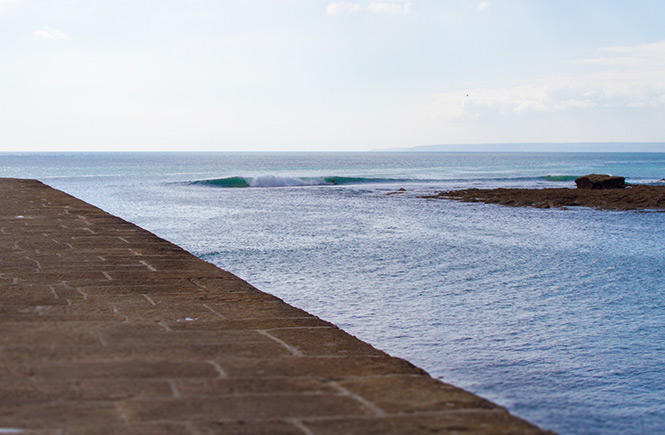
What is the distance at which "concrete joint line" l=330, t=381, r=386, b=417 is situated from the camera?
7.60 ft

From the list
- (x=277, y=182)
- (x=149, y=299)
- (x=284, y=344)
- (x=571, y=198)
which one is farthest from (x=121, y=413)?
(x=277, y=182)

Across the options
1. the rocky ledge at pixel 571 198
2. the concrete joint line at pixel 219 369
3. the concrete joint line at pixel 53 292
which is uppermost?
the concrete joint line at pixel 53 292

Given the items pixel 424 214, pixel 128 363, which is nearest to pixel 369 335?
pixel 128 363

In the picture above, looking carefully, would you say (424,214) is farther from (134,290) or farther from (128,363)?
(128,363)

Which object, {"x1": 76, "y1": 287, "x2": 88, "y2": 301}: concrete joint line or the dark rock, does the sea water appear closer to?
{"x1": 76, "y1": 287, "x2": 88, "y2": 301}: concrete joint line

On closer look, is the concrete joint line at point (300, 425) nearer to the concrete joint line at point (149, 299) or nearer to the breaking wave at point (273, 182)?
the concrete joint line at point (149, 299)

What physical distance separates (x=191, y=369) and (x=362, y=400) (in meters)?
0.77

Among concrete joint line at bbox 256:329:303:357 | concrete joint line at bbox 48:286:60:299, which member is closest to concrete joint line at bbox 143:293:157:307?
concrete joint line at bbox 48:286:60:299

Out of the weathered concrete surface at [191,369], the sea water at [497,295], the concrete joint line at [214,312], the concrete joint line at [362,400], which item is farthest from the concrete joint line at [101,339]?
the sea water at [497,295]

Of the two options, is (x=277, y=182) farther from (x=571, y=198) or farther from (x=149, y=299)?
(x=149, y=299)

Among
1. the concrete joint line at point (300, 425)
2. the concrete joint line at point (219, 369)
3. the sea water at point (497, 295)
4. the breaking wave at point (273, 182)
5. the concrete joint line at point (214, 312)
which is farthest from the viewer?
the breaking wave at point (273, 182)

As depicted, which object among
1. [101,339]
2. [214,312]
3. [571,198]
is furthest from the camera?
[571,198]

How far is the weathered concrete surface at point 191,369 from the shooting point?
2.19 m

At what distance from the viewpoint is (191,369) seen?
2734mm
